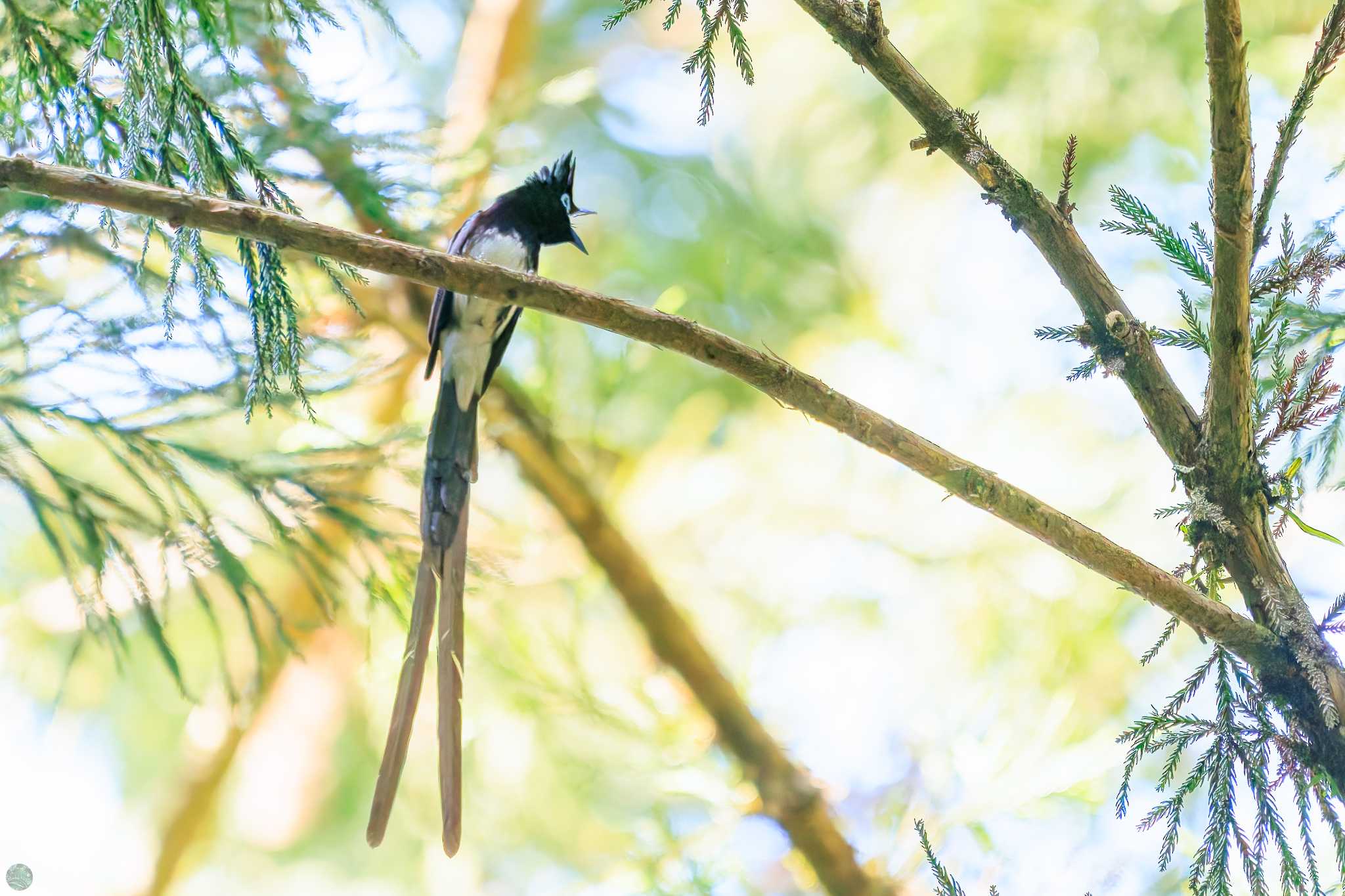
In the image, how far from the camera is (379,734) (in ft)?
9.50

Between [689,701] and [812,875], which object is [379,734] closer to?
[689,701]

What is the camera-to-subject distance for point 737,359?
1.10 metres

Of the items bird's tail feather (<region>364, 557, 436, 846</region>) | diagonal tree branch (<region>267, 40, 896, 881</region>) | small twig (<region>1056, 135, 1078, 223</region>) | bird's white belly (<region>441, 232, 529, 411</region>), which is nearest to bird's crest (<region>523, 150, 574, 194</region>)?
diagonal tree branch (<region>267, 40, 896, 881</region>)

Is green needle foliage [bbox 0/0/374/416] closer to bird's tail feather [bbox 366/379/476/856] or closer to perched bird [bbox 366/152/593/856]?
perched bird [bbox 366/152/593/856]

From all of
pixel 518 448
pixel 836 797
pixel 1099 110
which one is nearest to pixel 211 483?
pixel 518 448

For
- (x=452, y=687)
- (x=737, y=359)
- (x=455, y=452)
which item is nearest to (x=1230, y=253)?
(x=737, y=359)

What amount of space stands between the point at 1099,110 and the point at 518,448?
5.61 feet

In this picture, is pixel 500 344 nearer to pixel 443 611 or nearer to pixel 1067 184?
pixel 443 611

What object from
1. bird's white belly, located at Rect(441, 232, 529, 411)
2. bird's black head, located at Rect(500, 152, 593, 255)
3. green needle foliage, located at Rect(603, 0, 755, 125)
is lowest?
green needle foliage, located at Rect(603, 0, 755, 125)

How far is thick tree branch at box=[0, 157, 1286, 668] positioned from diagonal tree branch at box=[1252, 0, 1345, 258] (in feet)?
1.17

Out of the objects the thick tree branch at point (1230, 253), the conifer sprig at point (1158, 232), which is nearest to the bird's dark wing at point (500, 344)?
the conifer sprig at point (1158, 232)

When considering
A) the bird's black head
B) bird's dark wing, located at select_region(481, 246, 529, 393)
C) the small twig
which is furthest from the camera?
the bird's black head

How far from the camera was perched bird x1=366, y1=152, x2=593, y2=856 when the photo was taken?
1.41 m

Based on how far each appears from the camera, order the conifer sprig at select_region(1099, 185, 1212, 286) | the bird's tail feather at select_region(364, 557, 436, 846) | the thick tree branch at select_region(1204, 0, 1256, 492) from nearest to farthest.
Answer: the thick tree branch at select_region(1204, 0, 1256, 492), the conifer sprig at select_region(1099, 185, 1212, 286), the bird's tail feather at select_region(364, 557, 436, 846)
